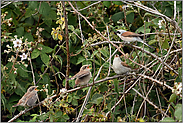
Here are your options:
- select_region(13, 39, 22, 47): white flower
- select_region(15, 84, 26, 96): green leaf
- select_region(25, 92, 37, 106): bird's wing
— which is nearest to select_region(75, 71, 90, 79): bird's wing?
select_region(25, 92, 37, 106): bird's wing

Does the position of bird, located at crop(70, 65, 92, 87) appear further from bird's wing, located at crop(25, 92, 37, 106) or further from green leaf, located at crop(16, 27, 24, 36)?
green leaf, located at crop(16, 27, 24, 36)

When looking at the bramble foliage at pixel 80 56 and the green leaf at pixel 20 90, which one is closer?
the bramble foliage at pixel 80 56

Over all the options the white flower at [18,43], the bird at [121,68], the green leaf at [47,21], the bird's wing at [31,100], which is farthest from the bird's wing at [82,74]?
the green leaf at [47,21]

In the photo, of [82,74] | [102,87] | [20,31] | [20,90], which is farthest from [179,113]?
[20,31]

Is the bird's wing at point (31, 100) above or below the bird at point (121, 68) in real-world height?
below

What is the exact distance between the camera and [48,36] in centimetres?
429

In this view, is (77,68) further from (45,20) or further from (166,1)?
(166,1)

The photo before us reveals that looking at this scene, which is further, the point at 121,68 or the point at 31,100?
the point at 31,100

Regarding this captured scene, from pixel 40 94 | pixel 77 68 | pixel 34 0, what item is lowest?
pixel 40 94

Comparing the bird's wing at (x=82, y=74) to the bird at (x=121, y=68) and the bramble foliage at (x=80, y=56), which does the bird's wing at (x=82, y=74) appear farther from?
the bird at (x=121, y=68)

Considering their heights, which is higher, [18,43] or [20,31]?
[20,31]

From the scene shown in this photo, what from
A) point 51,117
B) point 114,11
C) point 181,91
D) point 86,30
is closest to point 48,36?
point 86,30

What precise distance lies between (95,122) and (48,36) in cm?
232

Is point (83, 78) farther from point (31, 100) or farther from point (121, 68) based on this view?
point (31, 100)
